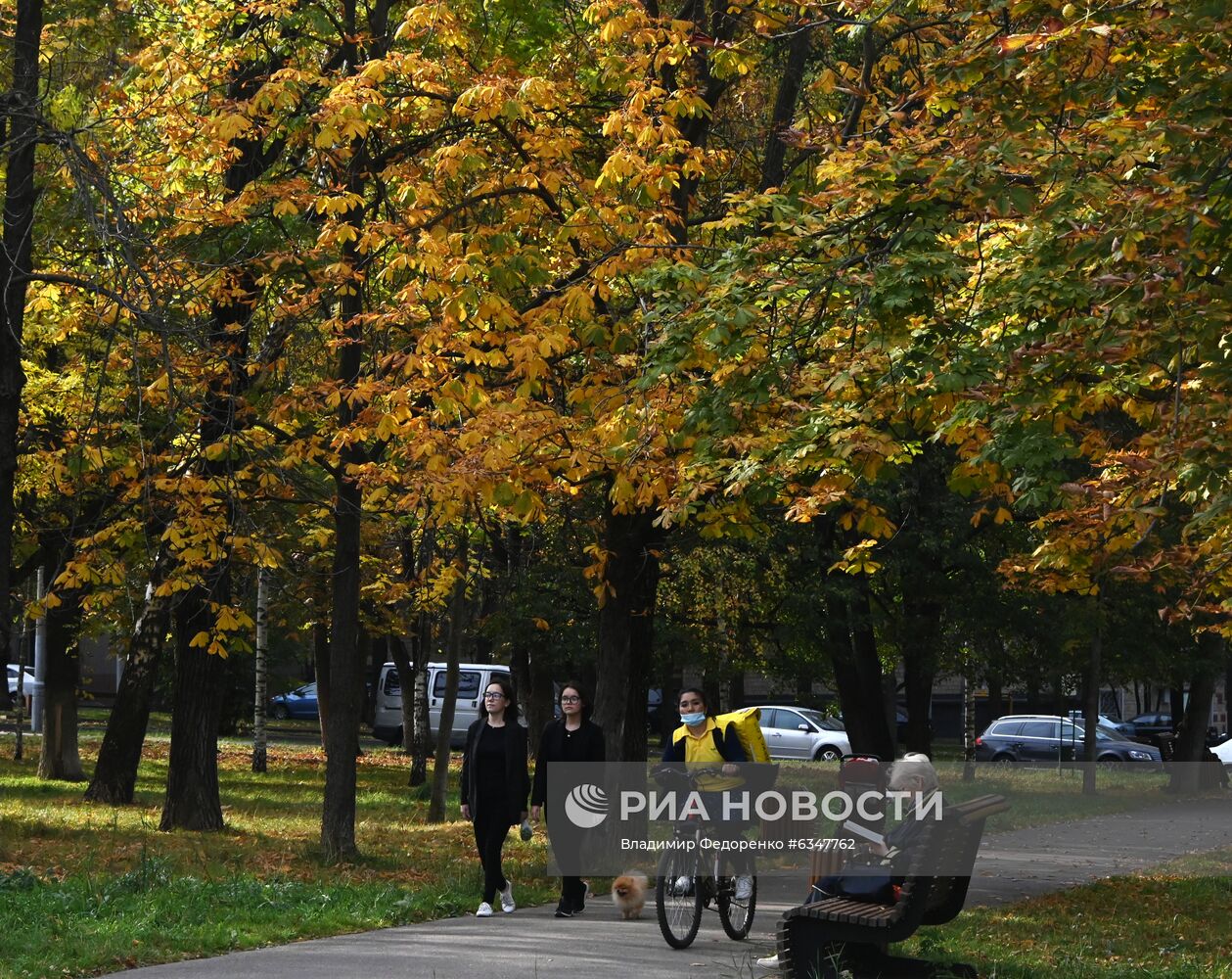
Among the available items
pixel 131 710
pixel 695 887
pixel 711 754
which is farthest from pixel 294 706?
pixel 695 887

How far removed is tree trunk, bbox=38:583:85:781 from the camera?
82.2 ft

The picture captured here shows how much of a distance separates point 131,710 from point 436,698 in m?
19.9

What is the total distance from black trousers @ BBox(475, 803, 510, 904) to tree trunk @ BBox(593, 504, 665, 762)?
9.16 ft

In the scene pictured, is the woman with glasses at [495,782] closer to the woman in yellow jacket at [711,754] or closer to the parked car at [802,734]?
the woman in yellow jacket at [711,754]

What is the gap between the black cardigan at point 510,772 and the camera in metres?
11.6

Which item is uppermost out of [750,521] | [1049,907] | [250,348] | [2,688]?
[250,348]

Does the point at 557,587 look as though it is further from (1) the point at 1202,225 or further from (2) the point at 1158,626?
(1) the point at 1202,225

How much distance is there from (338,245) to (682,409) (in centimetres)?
457

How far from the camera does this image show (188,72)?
14.2m

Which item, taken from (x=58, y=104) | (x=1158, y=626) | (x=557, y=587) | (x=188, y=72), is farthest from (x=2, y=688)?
(x=1158, y=626)

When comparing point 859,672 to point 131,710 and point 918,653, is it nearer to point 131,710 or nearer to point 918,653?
point 918,653

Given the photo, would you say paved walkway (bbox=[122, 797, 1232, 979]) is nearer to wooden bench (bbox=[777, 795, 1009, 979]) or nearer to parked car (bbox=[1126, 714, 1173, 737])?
wooden bench (bbox=[777, 795, 1009, 979])

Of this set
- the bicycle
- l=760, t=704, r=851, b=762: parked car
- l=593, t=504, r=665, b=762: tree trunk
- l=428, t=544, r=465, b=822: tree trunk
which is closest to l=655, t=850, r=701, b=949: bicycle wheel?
the bicycle

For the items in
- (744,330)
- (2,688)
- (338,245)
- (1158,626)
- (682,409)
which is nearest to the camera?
(744,330)
